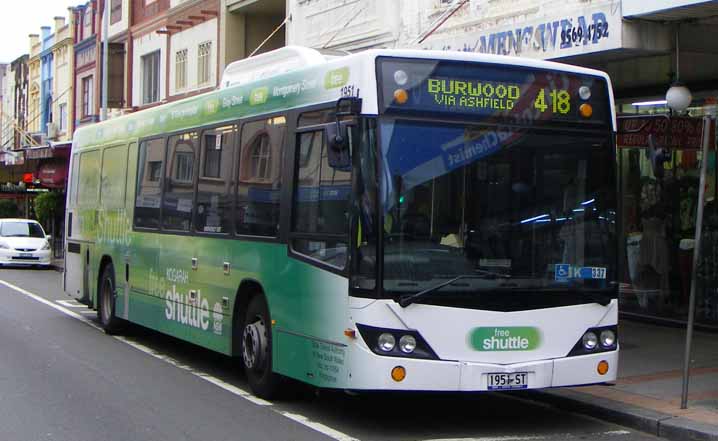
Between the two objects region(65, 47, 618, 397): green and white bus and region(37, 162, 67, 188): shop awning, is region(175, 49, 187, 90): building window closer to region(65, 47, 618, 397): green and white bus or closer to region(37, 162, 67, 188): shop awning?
region(37, 162, 67, 188): shop awning

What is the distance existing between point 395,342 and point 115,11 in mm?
31047

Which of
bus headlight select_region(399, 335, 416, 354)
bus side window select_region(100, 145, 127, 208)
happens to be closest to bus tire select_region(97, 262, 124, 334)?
bus side window select_region(100, 145, 127, 208)

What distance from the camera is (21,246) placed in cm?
3225

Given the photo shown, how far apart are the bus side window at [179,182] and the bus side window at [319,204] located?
2.94 m

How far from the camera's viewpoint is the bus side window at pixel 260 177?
9.66 meters

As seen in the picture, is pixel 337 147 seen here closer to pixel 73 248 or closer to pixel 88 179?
pixel 88 179

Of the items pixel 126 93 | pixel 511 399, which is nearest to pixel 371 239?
pixel 511 399

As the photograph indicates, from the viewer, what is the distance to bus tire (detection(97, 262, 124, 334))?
14953mm

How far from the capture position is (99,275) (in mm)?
15625

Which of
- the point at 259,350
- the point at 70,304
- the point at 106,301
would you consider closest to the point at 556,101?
the point at 259,350

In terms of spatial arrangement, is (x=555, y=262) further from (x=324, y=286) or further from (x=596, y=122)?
(x=324, y=286)

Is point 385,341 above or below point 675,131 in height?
below

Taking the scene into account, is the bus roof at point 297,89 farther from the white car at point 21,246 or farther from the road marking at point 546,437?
the white car at point 21,246

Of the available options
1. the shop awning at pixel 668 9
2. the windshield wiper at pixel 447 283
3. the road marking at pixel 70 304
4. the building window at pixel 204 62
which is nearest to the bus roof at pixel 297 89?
the windshield wiper at pixel 447 283
